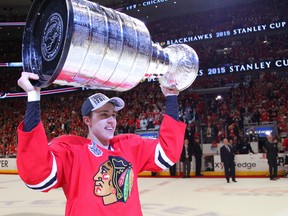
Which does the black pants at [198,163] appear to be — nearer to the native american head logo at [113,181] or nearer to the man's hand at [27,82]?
the native american head logo at [113,181]

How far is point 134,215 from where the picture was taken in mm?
1888

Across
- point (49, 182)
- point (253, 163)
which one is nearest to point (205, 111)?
point (253, 163)

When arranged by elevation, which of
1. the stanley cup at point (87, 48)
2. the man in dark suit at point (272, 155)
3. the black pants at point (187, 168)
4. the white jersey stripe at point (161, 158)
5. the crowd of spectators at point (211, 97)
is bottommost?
the black pants at point (187, 168)

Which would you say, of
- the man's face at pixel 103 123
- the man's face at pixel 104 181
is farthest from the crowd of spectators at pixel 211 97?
the man's face at pixel 104 181

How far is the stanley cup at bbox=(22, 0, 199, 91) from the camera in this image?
153 cm

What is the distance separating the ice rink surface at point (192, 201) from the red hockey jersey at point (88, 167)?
4035mm

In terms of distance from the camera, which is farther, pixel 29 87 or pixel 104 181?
pixel 104 181

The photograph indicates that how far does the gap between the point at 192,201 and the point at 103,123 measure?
217 inches

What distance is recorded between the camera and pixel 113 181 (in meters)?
1.87

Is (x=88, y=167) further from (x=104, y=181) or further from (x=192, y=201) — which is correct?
(x=192, y=201)

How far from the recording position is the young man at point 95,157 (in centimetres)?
158

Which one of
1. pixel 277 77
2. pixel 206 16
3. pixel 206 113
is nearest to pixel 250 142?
pixel 206 113

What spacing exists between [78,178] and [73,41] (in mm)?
718

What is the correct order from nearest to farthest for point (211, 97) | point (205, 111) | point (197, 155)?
1. point (197, 155)
2. point (205, 111)
3. point (211, 97)
